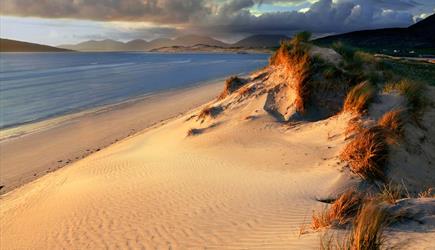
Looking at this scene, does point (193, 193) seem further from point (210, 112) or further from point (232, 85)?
point (232, 85)

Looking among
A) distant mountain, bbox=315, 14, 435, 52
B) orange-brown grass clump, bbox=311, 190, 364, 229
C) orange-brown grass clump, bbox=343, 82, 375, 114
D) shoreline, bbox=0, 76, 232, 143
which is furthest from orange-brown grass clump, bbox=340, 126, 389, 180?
distant mountain, bbox=315, 14, 435, 52

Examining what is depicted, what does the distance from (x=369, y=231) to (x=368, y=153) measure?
173 inches

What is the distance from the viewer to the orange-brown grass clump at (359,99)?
9.59 m

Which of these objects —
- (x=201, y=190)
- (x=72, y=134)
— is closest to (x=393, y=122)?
(x=201, y=190)

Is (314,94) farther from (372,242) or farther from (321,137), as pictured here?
(372,242)

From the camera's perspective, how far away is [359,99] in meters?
9.65

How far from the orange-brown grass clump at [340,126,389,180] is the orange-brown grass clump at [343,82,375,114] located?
1.32 metres

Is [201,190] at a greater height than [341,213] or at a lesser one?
lesser

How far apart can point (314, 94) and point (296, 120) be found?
1109 mm

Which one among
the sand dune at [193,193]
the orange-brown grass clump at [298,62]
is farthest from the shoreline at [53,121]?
the orange-brown grass clump at [298,62]

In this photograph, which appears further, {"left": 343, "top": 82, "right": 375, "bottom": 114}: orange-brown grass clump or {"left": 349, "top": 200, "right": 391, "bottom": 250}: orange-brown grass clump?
{"left": 343, "top": 82, "right": 375, "bottom": 114}: orange-brown grass clump

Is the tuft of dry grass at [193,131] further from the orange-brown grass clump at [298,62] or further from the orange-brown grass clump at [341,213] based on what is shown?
the orange-brown grass clump at [341,213]

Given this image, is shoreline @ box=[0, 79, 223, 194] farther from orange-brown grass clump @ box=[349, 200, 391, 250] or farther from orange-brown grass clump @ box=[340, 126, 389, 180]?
orange-brown grass clump @ box=[349, 200, 391, 250]

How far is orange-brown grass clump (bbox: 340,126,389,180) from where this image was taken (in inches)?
299
